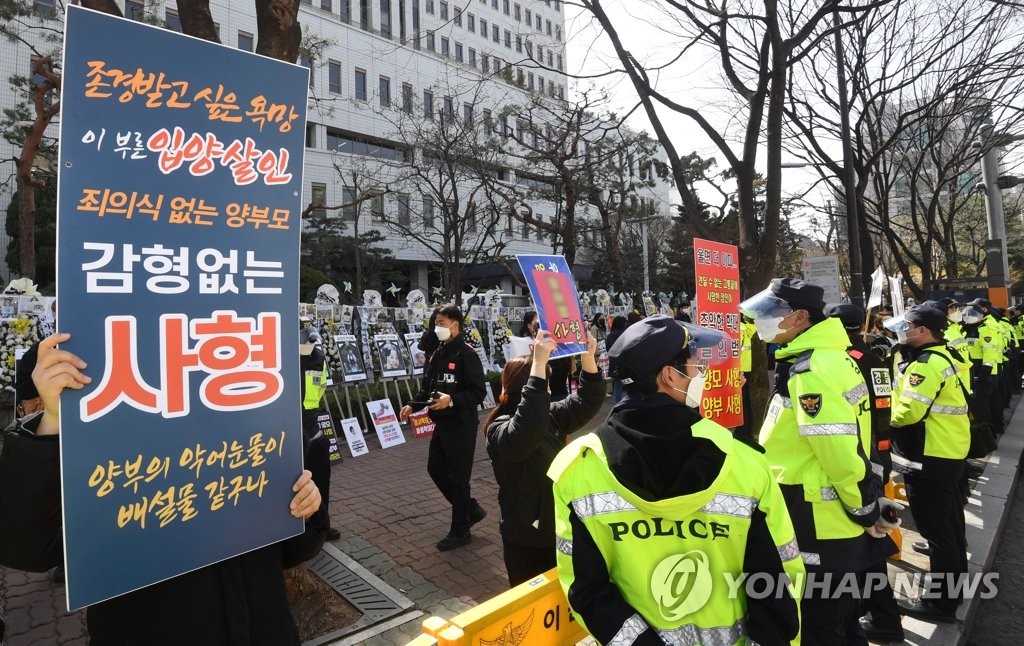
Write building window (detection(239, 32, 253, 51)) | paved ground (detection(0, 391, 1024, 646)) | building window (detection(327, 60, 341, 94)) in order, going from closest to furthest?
1. paved ground (detection(0, 391, 1024, 646))
2. building window (detection(239, 32, 253, 51))
3. building window (detection(327, 60, 341, 94))

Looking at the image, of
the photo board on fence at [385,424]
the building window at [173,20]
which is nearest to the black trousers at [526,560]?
the building window at [173,20]

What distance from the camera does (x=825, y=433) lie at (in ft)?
8.92

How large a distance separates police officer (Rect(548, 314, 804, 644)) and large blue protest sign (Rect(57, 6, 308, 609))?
0.90 metres

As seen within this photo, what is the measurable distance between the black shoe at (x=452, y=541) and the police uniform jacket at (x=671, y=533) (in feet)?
11.0

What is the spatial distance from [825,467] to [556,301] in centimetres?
159

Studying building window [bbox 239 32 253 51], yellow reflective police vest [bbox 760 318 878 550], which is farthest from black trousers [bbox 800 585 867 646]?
building window [bbox 239 32 253 51]

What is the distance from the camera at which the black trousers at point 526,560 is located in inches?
120

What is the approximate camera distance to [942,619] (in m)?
3.79

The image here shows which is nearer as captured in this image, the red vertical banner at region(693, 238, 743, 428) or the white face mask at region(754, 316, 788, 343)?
the white face mask at region(754, 316, 788, 343)

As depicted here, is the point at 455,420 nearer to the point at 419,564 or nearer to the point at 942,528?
the point at 419,564

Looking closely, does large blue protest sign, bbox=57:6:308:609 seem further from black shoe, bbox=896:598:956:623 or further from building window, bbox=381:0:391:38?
building window, bbox=381:0:391:38

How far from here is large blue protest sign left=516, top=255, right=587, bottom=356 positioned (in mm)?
3094

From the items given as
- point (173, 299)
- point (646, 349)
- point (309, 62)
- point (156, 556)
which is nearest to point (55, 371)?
point (173, 299)

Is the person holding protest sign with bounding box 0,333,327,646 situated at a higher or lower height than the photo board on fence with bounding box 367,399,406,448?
→ higher
